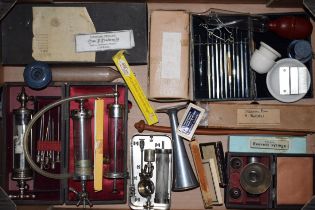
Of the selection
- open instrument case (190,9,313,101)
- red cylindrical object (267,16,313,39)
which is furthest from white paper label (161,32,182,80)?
red cylindrical object (267,16,313,39)

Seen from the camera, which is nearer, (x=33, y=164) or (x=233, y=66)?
(x=33, y=164)

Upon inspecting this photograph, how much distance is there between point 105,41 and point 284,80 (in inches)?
21.7

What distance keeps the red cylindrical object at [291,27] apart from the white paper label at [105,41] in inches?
17.0

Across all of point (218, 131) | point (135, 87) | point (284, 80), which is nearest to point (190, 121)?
point (218, 131)

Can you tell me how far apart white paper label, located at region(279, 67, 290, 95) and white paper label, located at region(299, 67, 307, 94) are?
37 mm

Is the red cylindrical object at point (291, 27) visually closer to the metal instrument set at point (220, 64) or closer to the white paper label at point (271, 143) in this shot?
the metal instrument set at point (220, 64)

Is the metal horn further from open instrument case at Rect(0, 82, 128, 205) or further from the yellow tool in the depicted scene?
open instrument case at Rect(0, 82, 128, 205)

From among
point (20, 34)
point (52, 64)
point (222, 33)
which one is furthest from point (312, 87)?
point (20, 34)

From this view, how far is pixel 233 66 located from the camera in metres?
1.42

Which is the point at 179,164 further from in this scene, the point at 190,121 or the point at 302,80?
the point at 302,80

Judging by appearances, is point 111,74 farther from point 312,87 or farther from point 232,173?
point 312,87

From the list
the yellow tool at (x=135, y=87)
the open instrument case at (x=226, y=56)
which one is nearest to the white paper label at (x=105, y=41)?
the yellow tool at (x=135, y=87)

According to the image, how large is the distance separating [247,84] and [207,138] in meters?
0.21

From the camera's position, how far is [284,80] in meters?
1.39
